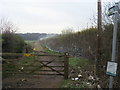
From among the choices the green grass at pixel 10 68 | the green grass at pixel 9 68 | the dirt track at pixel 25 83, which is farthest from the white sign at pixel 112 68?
the green grass at pixel 9 68

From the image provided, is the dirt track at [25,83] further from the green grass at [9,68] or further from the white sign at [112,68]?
the white sign at [112,68]

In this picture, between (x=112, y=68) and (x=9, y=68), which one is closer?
(x=112, y=68)

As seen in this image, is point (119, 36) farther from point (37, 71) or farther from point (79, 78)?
point (37, 71)

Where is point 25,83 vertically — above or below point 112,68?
below

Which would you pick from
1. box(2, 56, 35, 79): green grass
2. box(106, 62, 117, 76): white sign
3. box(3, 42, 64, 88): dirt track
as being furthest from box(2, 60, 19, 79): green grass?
box(106, 62, 117, 76): white sign

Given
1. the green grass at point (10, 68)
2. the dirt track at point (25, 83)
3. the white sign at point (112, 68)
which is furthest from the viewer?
the green grass at point (10, 68)

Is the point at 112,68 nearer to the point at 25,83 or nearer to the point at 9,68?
the point at 25,83

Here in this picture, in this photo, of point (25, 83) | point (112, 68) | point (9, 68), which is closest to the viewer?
point (112, 68)

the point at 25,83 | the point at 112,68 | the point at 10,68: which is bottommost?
the point at 25,83

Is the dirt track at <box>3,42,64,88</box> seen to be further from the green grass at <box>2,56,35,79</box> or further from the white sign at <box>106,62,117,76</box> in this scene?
the white sign at <box>106,62,117,76</box>

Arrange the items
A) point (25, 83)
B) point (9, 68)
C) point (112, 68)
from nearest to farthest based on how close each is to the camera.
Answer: point (112, 68)
point (25, 83)
point (9, 68)

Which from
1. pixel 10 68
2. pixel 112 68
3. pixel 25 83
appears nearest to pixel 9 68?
pixel 10 68

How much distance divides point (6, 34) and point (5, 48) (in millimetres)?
1360

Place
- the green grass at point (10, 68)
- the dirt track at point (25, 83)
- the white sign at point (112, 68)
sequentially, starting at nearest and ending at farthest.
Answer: the white sign at point (112, 68)
the dirt track at point (25, 83)
the green grass at point (10, 68)
